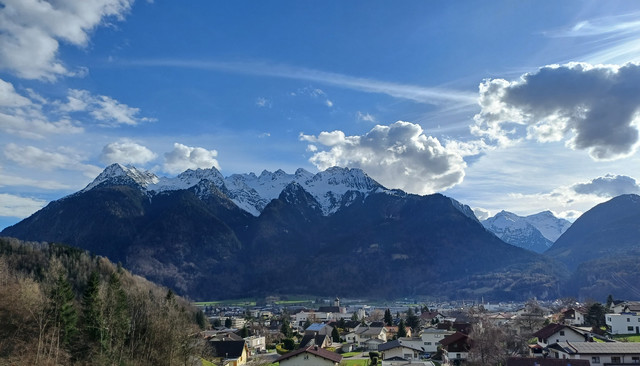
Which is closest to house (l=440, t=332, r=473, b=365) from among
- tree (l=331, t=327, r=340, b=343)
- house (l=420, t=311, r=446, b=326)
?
tree (l=331, t=327, r=340, b=343)

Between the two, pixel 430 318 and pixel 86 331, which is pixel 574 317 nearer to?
pixel 430 318

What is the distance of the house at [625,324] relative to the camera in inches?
2376

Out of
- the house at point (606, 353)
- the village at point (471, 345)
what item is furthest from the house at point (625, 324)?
the house at point (606, 353)

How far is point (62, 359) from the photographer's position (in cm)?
3525

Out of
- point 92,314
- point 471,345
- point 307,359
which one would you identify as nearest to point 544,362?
point 471,345

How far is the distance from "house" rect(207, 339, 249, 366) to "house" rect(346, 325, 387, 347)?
2109cm

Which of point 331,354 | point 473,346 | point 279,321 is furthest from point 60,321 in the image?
point 279,321

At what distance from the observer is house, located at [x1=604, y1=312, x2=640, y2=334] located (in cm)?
6034

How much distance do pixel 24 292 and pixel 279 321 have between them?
8493 centimetres

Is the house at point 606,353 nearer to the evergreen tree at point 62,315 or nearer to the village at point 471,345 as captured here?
the village at point 471,345

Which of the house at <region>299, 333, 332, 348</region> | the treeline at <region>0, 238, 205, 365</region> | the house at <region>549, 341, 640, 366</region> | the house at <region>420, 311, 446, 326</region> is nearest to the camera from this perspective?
the treeline at <region>0, 238, 205, 365</region>

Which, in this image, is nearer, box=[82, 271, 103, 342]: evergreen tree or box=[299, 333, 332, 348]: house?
box=[82, 271, 103, 342]: evergreen tree

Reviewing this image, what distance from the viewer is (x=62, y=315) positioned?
36.6 m

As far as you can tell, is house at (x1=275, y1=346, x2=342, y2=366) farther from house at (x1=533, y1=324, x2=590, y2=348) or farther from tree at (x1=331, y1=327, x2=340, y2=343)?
tree at (x1=331, y1=327, x2=340, y2=343)
